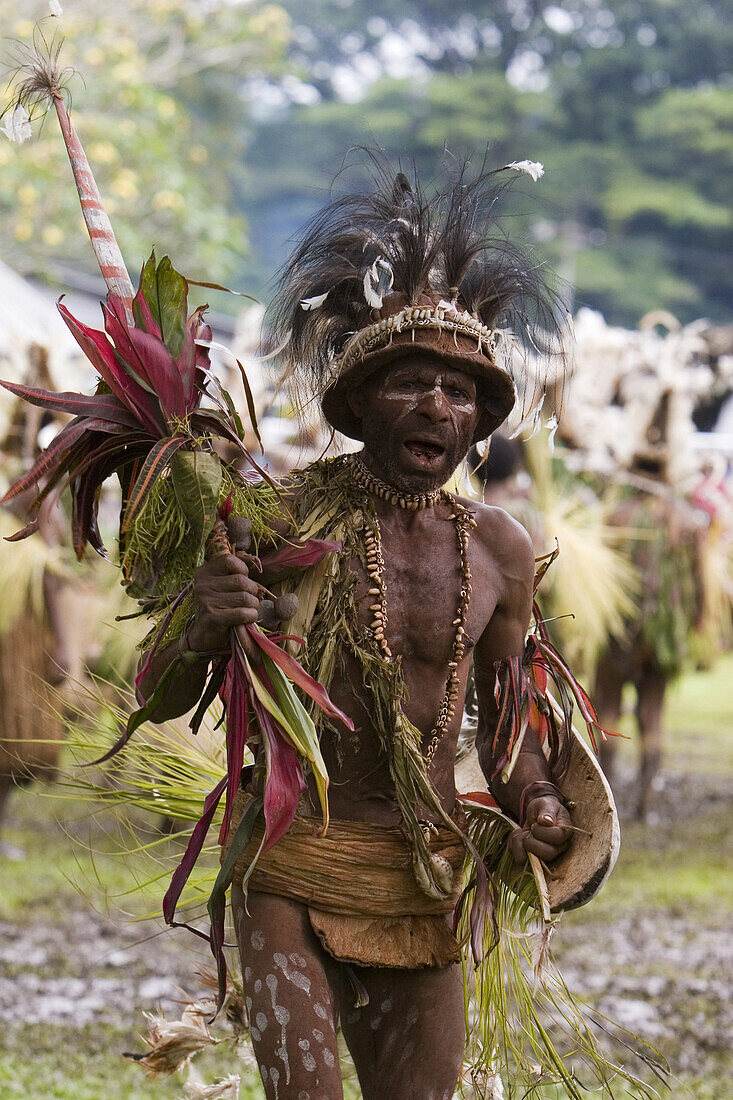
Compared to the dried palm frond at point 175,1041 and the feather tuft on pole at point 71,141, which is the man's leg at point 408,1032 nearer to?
the dried palm frond at point 175,1041

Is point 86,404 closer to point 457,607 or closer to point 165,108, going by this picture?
point 457,607

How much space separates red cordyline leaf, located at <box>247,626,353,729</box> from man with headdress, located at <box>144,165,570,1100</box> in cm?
13

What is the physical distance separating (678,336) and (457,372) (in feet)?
19.4

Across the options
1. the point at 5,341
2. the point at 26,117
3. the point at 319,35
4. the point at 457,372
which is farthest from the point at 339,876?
the point at 319,35

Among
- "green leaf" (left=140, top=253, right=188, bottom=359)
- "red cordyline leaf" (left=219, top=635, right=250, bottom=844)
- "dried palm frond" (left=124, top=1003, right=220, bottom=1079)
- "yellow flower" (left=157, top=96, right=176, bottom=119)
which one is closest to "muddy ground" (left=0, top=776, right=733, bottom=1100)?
"dried palm frond" (left=124, top=1003, right=220, bottom=1079)

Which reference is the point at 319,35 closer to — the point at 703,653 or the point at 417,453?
the point at 703,653

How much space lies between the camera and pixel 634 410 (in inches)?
309

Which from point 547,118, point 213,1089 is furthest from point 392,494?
point 547,118

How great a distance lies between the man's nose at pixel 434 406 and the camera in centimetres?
230

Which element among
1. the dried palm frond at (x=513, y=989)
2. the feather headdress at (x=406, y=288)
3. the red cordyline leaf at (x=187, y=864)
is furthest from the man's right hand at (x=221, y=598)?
the dried palm frond at (x=513, y=989)

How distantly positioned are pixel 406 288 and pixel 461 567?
495 millimetres

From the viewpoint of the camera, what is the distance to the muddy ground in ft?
13.4

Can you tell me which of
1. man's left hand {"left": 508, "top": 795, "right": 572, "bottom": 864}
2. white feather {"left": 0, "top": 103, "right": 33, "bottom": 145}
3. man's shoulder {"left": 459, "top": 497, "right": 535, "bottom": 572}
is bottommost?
man's left hand {"left": 508, "top": 795, "right": 572, "bottom": 864}

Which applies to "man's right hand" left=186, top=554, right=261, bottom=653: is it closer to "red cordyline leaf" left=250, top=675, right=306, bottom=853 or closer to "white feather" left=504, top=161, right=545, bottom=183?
"red cordyline leaf" left=250, top=675, right=306, bottom=853
